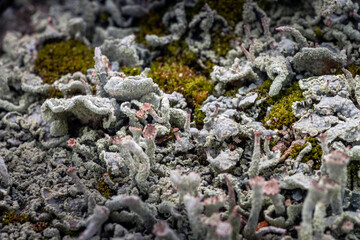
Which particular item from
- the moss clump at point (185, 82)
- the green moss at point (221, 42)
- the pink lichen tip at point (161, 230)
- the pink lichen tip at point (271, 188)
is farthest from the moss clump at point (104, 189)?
the green moss at point (221, 42)

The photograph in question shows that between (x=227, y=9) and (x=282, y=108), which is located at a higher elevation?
(x=227, y=9)

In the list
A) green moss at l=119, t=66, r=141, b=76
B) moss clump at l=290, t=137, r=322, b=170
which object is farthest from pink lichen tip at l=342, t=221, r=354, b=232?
green moss at l=119, t=66, r=141, b=76

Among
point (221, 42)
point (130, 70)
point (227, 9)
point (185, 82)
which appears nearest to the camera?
Result: point (185, 82)

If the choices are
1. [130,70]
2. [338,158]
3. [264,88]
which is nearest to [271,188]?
[338,158]

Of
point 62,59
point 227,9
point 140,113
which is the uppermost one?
point 227,9

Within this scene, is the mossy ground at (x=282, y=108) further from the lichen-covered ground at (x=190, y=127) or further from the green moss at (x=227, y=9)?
the green moss at (x=227, y=9)

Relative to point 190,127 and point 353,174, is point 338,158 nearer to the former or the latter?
point 353,174
